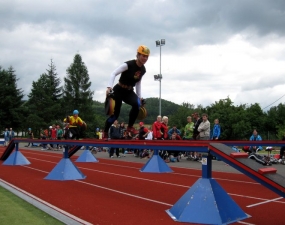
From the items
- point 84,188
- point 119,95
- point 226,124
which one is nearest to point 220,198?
point 119,95

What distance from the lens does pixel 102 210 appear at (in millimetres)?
5879

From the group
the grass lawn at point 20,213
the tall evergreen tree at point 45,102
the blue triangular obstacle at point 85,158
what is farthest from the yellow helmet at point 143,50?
the tall evergreen tree at point 45,102

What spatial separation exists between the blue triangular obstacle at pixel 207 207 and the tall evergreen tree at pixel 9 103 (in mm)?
55324

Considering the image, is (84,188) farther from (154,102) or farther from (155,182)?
(154,102)

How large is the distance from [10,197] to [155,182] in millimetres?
3833

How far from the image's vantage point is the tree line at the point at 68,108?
56.2m

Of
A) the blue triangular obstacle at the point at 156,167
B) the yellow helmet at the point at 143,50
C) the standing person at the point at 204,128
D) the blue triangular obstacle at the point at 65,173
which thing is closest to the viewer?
the yellow helmet at the point at 143,50

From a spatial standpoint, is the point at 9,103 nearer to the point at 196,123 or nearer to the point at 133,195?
the point at 196,123

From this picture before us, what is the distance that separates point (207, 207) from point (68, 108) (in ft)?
199

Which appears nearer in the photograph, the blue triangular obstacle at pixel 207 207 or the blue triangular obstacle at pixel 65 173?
the blue triangular obstacle at pixel 207 207

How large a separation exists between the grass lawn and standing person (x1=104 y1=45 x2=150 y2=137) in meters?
2.57

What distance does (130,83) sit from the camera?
7625mm

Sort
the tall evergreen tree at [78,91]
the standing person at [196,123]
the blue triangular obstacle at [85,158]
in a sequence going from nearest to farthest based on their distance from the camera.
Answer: the standing person at [196,123], the blue triangular obstacle at [85,158], the tall evergreen tree at [78,91]

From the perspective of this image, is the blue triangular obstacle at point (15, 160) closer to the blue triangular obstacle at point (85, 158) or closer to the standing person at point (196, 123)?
the blue triangular obstacle at point (85, 158)
